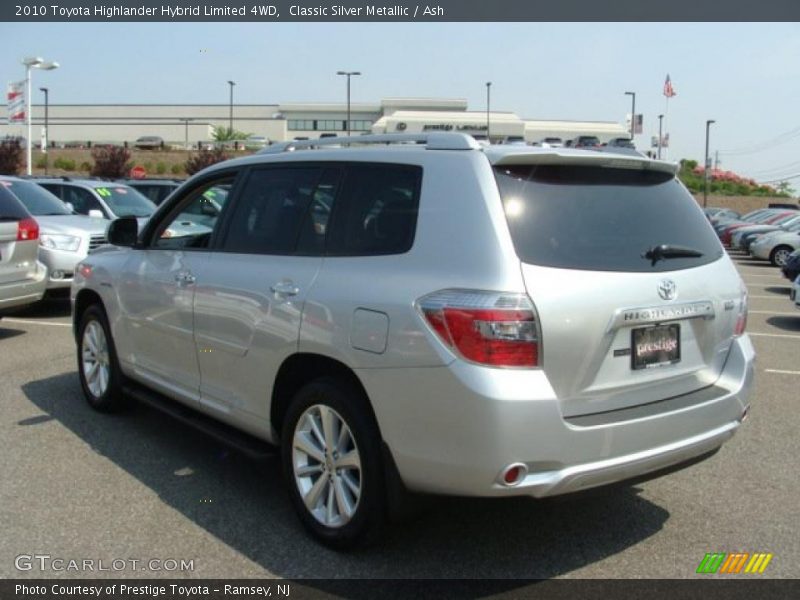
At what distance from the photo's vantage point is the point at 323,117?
3597 inches

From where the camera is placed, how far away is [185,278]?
465 cm

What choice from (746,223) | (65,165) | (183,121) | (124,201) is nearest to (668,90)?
(746,223)

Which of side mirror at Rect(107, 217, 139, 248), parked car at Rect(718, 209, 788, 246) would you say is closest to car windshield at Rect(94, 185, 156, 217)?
side mirror at Rect(107, 217, 139, 248)

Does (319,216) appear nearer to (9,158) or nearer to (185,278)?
(185,278)

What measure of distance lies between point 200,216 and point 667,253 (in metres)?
3.40

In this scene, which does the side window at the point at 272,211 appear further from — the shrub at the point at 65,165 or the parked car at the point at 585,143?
the shrub at the point at 65,165

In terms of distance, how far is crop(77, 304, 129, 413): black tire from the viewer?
5621 millimetres

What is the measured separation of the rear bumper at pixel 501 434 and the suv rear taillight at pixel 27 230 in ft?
20.8

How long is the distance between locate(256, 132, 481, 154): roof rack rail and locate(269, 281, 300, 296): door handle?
0.84 meters

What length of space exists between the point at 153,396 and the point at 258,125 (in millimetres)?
89864

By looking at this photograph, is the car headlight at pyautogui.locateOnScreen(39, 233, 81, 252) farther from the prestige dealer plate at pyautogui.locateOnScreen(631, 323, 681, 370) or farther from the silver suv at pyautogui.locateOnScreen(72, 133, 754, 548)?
the prestige dealer plate at pyautogui.locateOnScreen(631, 323, 681, 370)

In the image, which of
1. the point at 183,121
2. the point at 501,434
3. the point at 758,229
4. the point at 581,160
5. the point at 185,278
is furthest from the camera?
the point at 183,121

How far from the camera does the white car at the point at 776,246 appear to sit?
67.3 ft

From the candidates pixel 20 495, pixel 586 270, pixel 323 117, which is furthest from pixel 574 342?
pixel 323 117
